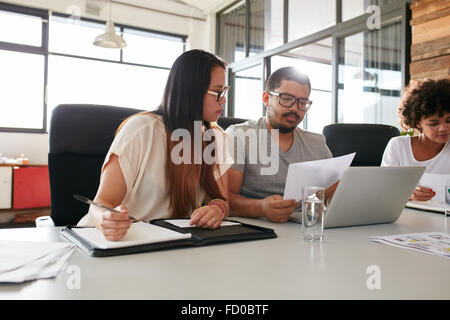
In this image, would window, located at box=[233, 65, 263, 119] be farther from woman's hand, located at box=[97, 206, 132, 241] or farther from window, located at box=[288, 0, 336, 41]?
woman's hand, located at box=[97, 206, 132, 241]

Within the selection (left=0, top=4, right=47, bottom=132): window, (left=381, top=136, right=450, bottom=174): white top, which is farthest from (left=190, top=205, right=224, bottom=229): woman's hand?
(left=0, top=4, right=47, bottom=132): window

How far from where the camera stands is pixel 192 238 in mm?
793

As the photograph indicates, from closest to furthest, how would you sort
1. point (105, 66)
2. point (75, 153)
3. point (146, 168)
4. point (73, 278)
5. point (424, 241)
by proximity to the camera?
1. point (73, 278)
2. point (424, 241)
3. point (146, 168)
4. point (75, 153)
5. point (105, 66)

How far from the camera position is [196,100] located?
49.6 inches

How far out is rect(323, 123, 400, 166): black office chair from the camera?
1.96 meters

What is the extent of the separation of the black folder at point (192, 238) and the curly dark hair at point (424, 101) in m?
1.24

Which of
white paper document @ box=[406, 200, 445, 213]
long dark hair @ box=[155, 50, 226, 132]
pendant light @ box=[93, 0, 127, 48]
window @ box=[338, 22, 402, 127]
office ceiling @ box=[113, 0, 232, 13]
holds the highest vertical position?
office ceiling @ box=[113, 0, 232, 13]

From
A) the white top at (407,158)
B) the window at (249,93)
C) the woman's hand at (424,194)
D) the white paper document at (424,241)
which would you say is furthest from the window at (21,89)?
the white paper document at (424,241)

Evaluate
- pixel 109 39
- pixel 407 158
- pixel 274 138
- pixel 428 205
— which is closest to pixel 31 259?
pixel 274 138

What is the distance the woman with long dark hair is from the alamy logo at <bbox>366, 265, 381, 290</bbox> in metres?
0.59

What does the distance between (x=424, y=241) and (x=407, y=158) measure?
3.38ft

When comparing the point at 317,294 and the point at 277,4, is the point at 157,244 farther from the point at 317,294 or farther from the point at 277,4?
the point at 277,4

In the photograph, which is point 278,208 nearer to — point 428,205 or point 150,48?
point 428,205
